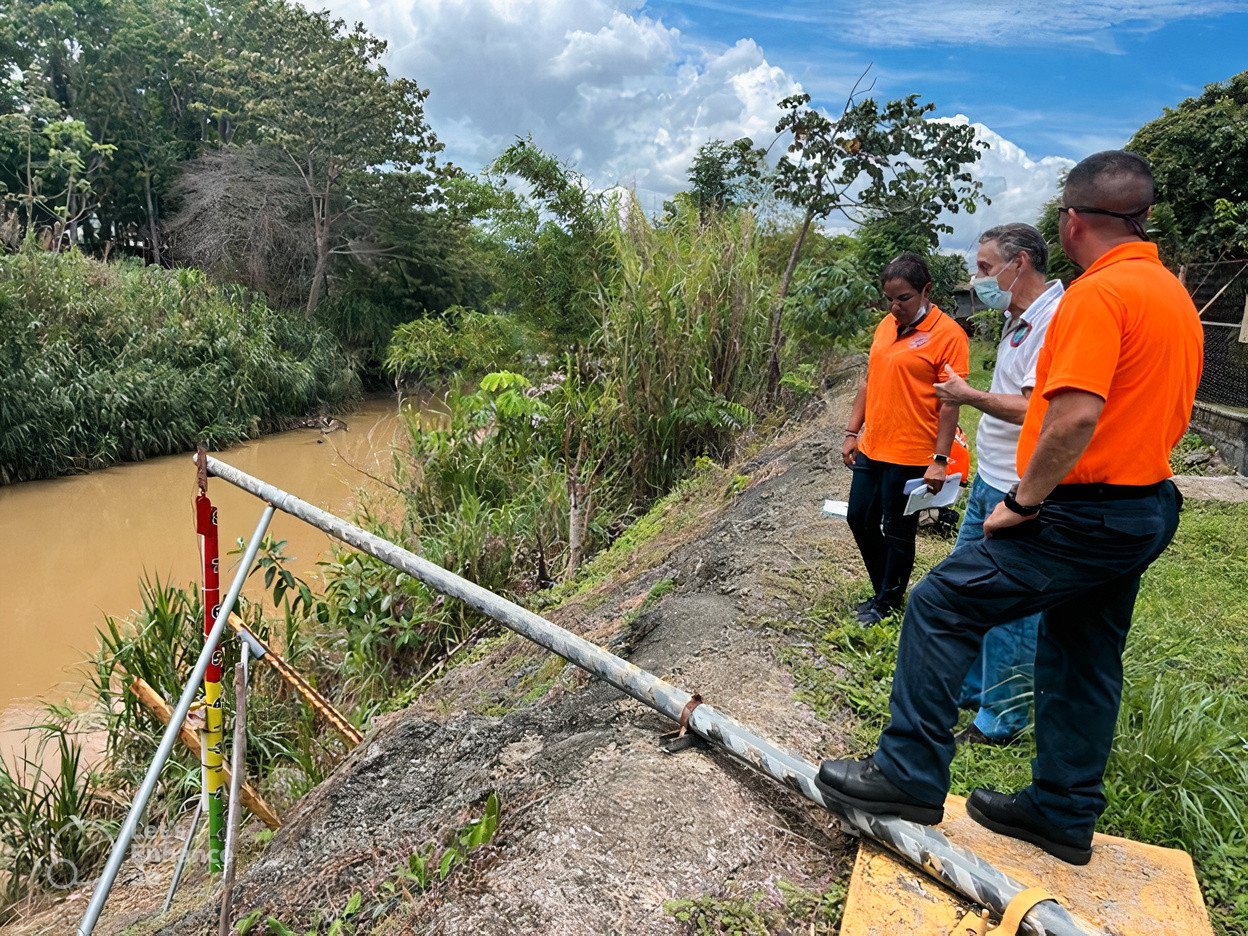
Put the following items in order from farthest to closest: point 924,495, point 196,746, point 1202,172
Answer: point 1202,172 < point 196,746 < point 924,495

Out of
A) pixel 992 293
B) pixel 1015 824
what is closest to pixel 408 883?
pixel 1015 824

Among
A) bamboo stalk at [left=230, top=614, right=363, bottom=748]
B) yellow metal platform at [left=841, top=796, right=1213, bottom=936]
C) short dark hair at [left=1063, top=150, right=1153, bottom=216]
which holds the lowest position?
bamboo stalk at [left=230, top=614, right=363, bottom=748]

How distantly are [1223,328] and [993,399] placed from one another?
9.91m

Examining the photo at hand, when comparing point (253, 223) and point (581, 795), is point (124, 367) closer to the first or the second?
point (253, 223)

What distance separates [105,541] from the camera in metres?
9.12

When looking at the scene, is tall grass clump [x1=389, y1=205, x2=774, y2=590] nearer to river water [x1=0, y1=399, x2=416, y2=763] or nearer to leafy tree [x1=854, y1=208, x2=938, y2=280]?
river water [x1=0, y1=399, x2=416, y2=763]

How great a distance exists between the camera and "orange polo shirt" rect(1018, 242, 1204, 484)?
1.53 meters

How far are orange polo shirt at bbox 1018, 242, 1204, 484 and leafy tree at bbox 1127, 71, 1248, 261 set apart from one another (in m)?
13.4

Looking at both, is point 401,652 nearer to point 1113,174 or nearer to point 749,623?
point 749,623

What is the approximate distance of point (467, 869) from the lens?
197 cm

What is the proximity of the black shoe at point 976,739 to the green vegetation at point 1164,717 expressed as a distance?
0.05 meters

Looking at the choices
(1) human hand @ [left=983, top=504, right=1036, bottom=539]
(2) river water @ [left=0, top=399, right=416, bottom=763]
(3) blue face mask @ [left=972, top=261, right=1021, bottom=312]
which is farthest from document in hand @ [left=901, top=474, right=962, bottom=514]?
(2) river water @ [left=0, top=399, right=416, bottom=763]

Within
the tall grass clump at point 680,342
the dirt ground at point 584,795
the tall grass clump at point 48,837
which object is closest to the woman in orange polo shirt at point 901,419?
the dirt ground at point 584,795

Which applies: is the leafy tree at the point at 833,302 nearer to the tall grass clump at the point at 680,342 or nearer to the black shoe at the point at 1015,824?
the tall grass clump at the point at 680,342
